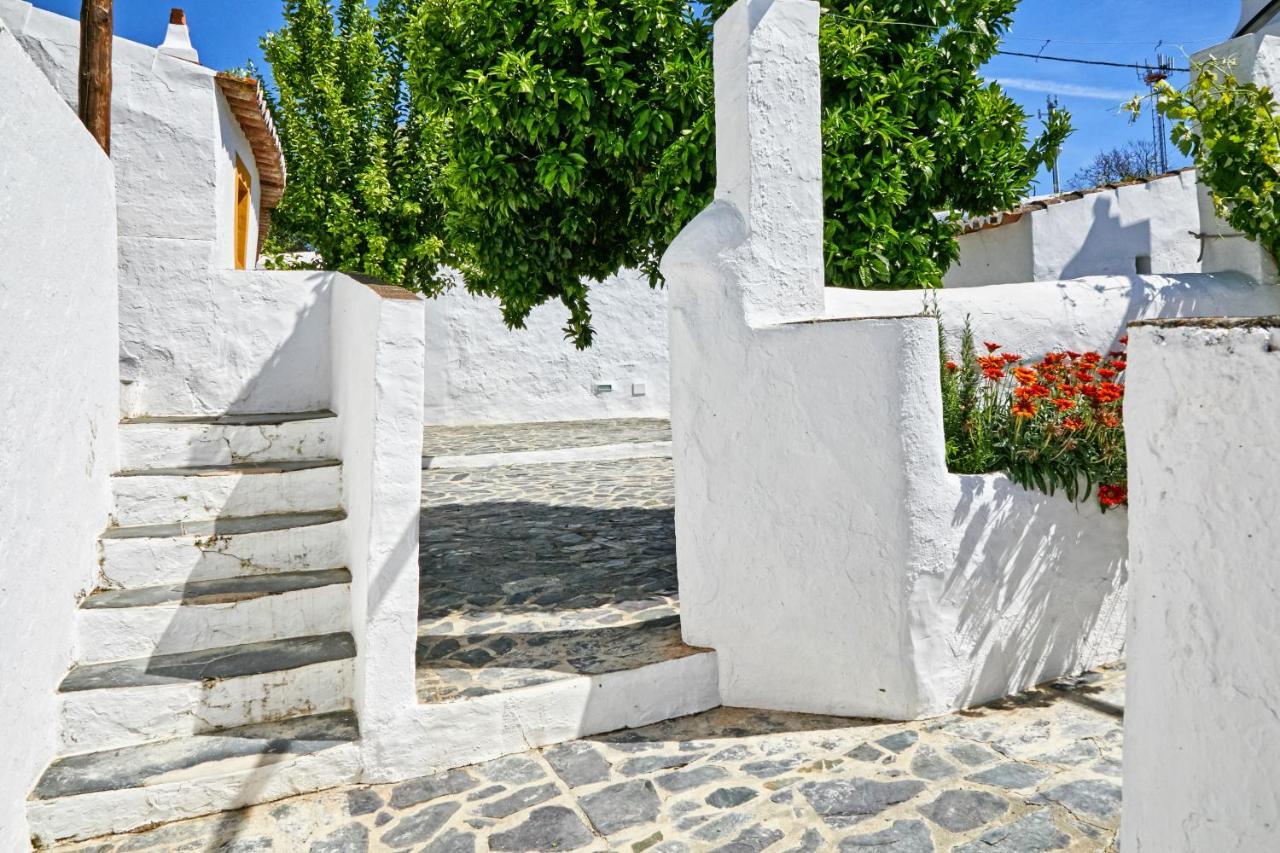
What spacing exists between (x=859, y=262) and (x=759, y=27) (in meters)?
1.50

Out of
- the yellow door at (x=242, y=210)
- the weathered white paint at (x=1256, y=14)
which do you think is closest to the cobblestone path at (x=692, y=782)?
the yellow door at (x=242, y=210)

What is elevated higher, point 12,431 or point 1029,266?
point 1029,266

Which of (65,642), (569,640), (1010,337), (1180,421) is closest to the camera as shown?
(1180,421)

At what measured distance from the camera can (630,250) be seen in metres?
6.30

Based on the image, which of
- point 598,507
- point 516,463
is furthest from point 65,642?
point 516,463

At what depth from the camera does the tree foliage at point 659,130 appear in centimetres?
496

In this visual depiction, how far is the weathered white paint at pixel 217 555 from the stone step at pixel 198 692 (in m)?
0.53

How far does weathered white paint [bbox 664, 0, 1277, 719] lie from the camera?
12.8 feet

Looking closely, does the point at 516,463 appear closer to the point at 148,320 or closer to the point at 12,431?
the point at 148,320

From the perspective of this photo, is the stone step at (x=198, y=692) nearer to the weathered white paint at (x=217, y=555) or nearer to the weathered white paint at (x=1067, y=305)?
the weathered white paint at (x=217, y=555)

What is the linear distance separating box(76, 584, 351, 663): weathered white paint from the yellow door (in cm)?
489

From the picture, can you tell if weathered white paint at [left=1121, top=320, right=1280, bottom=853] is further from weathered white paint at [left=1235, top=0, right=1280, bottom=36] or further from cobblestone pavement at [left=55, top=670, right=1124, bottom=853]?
weathered white paint at [left=1235, top=0, right=1280, bottom=36]

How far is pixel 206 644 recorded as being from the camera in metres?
4.10

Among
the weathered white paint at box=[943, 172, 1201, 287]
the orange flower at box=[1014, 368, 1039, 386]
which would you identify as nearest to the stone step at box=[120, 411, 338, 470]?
the orange flower at box=[1014, 368, 1039, 386]
